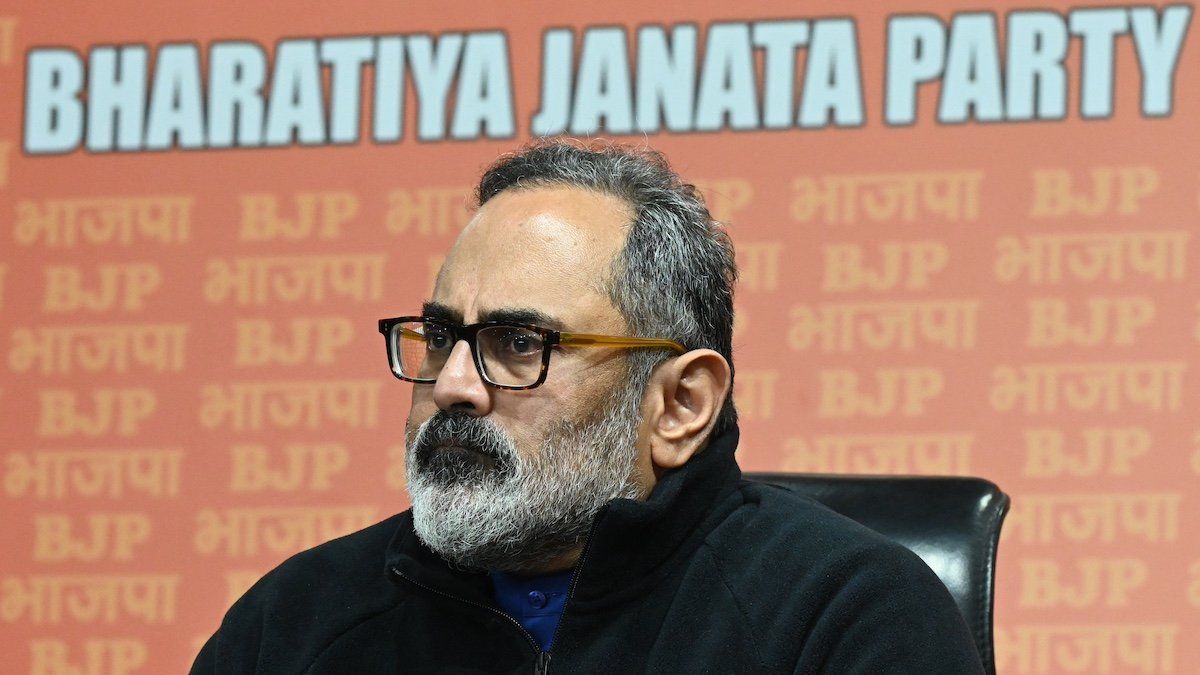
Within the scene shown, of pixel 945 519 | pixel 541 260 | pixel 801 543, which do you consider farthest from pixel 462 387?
pixel 945 519

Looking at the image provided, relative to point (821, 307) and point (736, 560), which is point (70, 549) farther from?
point (736, 560)

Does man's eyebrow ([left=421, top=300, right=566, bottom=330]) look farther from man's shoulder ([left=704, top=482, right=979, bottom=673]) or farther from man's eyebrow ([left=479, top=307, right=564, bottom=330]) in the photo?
man's shoulder ([left=704, top=482, right=979, bottom=673])

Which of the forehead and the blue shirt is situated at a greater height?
the forehead

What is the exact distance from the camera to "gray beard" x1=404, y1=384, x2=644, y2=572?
1546mm

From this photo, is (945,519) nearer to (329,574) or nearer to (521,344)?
(521,344)

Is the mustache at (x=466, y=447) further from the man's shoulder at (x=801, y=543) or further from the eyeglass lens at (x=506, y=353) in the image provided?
the man's shoulder at (x=801, y=543)

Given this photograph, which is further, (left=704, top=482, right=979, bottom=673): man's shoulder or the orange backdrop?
the orange backdrop

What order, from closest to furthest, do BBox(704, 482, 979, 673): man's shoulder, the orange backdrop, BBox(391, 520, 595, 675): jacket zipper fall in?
BBox(704, 482, 979, 673): man's shoulder, BBox(391, 520, 595, 675): jacket zipper, the orange backdrop

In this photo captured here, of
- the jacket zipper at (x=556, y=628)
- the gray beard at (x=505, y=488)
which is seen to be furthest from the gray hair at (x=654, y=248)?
the jacket zipper at (x=556, y=628)

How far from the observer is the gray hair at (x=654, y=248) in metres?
1.64

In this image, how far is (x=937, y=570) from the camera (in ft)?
5.75

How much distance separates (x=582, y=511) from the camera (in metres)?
1.61

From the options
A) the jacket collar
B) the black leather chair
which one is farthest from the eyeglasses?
the black leather chair

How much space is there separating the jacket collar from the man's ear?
0.07 feet
